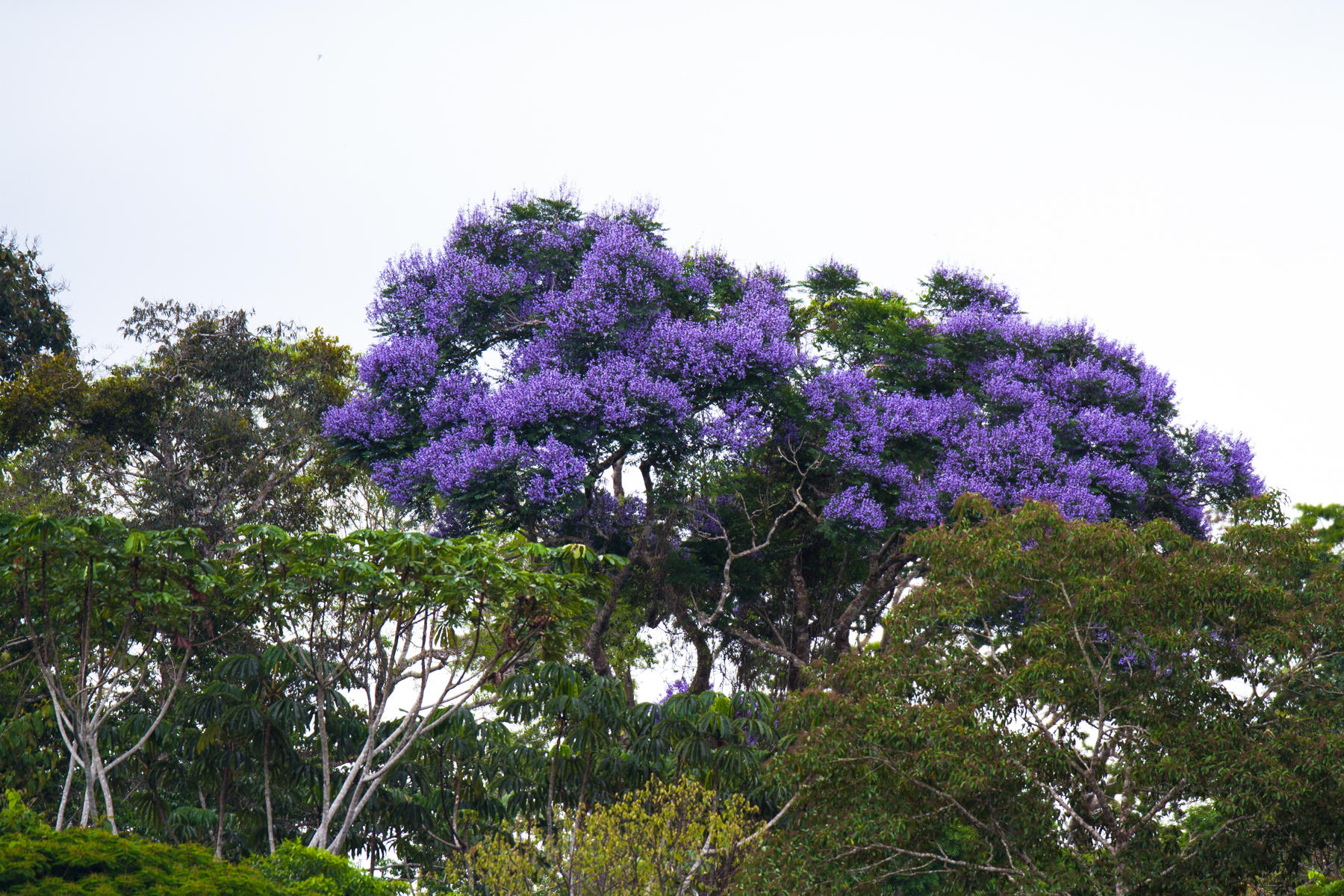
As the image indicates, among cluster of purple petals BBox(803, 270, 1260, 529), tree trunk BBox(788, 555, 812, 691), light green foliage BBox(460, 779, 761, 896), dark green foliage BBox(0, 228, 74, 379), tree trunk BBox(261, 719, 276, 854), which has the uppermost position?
dark green foliage BBox(0, 228, 74, 379)

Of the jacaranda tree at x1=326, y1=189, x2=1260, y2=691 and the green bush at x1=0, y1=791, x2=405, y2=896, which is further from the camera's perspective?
the jacaranda tree at x1=326, y1=189, x2=1260, y2=691

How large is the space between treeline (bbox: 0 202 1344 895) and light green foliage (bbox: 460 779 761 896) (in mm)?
58

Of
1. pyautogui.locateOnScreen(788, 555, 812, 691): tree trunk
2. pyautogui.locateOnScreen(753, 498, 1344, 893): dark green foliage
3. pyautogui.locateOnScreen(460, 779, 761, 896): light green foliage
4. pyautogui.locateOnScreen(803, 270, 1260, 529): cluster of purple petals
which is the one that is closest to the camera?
pyautogui.locateOnScreen(753, 498, 1344, 893): dark green foliage

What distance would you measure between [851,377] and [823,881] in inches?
395

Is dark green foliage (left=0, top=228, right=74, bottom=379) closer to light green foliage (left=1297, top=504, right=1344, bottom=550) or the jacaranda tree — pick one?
the jacaranda tree

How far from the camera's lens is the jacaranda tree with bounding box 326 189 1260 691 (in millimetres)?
17812

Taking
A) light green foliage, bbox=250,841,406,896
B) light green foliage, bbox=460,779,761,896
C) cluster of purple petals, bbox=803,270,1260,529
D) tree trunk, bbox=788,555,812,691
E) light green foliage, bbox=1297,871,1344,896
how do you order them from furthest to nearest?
tree trunk, bbox=788,555,812,691
cluster of purple petals, bbox=803,270,1260,529
light green foliage, bbox=460,779,761,896
light green foliage, bbox=250,841,406,896
light green foliage, bbox=1297,871,1344,896

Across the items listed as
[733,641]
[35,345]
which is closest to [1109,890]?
[733,641]

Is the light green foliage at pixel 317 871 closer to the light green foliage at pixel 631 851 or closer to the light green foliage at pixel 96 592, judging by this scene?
the light green foliage at pixel 631 851

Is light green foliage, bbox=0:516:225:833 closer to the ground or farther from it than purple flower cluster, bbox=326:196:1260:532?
closer to the ground

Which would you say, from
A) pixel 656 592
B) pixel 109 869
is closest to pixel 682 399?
pixel 656 592

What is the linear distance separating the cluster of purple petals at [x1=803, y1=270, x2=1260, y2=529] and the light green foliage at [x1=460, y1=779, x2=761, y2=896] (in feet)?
23.5

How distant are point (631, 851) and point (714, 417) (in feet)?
27.0

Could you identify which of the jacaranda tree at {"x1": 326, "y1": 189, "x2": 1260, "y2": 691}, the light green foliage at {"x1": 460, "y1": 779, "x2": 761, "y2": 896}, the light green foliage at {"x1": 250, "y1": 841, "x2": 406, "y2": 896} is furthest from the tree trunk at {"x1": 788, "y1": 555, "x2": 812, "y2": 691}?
the light green foliage at {"x1": 250, "y1": 841, "x2": 406, "y2": 896}
